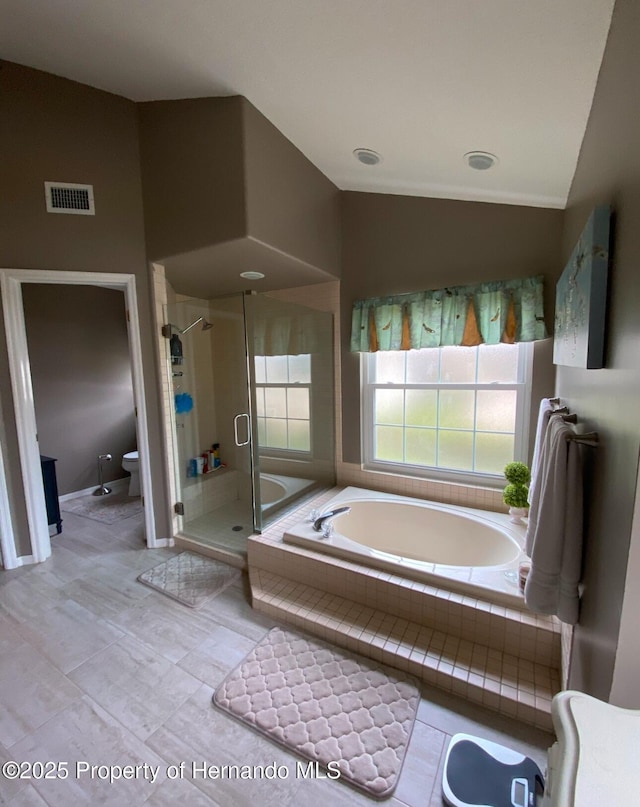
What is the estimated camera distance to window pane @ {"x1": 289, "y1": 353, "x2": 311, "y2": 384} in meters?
2.94

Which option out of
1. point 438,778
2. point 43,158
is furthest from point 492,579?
point 43,158

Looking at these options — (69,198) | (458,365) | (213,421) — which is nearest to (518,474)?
(458,365)

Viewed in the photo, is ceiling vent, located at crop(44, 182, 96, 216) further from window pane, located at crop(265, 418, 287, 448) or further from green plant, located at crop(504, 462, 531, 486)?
green plant, located at crop(504, 462, 531, 486)

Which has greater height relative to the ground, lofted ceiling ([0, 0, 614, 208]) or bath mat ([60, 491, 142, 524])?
lofted ceiling ([0, 0, 614, 208])

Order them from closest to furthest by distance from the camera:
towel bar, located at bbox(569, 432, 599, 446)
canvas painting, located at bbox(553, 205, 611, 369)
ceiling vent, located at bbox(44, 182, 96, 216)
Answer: canvas painting, located at bbox(553, 205, 611, 369) → towel bar, located at bbox(569, 432, 599, 446) → ceiling vent, located at bbox(44, 182, 96, 216)

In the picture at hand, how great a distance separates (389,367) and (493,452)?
1034 millimetres

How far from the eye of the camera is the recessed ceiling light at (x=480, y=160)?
1726mm

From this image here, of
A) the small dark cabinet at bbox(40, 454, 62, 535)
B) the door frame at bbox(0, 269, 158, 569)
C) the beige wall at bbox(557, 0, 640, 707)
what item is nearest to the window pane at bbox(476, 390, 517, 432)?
the beige wall at bbox(557, 0, 640, 707)

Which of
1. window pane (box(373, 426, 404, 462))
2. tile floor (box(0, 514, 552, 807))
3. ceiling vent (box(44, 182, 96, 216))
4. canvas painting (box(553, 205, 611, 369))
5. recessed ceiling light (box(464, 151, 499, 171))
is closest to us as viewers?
canvas painting (box(553, 205, 611, 369))

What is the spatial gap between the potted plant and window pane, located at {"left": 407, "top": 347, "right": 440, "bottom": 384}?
0.86 metres

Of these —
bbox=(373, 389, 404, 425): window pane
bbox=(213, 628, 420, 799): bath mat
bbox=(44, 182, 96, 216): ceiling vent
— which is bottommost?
bbox=(213, 628, 420, 799): bath mat

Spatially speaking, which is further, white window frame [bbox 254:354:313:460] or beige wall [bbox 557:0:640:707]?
white window frame [bbox 254:354:313:460]

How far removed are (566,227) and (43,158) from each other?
10.7 feet

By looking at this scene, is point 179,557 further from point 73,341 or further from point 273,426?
point 73,341
